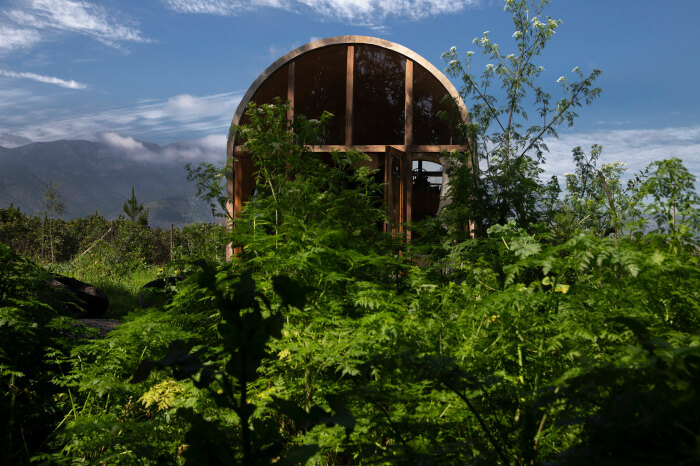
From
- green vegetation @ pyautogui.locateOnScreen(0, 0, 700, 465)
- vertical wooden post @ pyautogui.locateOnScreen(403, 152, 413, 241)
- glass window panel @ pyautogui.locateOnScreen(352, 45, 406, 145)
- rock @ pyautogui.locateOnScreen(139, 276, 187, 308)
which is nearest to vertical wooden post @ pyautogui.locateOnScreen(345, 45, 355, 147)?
glass window panel @ pyautogui.locateOnScreen(352, 45, 406, 145)

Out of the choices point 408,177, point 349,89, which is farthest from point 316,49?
point 408,177

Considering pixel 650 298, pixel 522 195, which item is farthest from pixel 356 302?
pixel 522 195

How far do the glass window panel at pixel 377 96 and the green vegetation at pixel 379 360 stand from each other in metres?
4.86

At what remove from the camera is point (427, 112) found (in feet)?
28.1

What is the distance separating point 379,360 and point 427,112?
25.8ft

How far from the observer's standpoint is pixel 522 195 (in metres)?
5.46

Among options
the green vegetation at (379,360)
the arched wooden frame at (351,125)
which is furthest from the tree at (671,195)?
the arched wooden frame at (351,125)

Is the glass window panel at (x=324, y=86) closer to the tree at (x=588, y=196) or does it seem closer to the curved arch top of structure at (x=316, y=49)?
the curved arch top of structure at (x=316, y=49)

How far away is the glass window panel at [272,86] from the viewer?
28.2 feet

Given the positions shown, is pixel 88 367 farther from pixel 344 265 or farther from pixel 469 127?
pixel 469 127

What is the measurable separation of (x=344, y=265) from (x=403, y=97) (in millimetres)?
6043

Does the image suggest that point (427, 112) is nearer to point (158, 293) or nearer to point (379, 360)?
→ point (158, 293)

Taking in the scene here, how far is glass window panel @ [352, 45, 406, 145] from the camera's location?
8.64m

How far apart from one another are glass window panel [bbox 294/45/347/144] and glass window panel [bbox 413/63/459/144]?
126 centimetres
